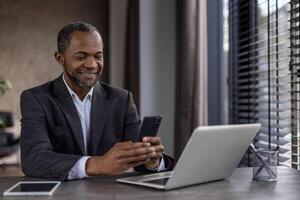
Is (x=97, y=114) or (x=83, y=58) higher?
(x=83, y=58)

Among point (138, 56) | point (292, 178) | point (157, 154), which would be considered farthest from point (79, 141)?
point (138, 56)

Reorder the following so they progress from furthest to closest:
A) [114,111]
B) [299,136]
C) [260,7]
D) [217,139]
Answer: [260,7] → [299,136] → [114,111] → [217,139]

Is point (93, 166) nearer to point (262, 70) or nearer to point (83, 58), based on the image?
point (83, 58)

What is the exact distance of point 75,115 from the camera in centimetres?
171

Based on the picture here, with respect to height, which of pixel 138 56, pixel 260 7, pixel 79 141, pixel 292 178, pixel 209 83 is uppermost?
pixel 260 7

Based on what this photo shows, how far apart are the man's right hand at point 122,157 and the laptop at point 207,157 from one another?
5 cm

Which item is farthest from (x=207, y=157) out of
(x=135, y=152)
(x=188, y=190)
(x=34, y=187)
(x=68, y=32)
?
(x=68, y=32)

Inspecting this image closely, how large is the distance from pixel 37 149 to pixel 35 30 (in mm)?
4350

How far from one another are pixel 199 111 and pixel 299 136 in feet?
2.76

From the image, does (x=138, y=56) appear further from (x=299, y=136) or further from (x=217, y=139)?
(x=217, y=139)

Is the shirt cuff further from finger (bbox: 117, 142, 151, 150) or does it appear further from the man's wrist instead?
finger (bbox: 117, 142, 151, 150)

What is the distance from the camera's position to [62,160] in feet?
4.69

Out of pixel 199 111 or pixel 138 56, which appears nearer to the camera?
Answer: pixel 199 111

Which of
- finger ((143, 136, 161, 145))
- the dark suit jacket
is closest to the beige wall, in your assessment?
the dark suit jacket
